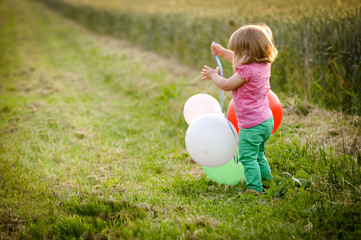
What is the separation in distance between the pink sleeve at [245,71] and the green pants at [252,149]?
18.8 inches

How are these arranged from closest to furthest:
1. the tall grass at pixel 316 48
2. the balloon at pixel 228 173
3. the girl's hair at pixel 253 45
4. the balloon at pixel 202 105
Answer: the girl's hair at pixel 253 45
the balloon at pixel 228 173
the balloon at pixel 202 105
the tall grass at pixel 316 48

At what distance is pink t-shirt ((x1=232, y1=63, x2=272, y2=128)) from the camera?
9.65ft

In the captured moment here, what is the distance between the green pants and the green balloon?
15 centimetres

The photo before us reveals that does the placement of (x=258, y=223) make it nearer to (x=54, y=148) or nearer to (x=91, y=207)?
(x=91, y=207)

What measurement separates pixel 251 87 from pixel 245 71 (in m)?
0.16

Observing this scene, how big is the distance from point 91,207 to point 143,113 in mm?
3590

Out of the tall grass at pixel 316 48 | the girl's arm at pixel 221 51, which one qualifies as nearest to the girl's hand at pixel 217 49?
the girl's arm at pixel 221 51

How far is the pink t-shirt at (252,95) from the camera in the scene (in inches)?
116

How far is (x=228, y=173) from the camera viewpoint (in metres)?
3.31

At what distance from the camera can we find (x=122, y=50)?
11.8 m

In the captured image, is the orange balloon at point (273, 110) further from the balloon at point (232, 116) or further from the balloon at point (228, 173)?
the balloon at point (228, 173)

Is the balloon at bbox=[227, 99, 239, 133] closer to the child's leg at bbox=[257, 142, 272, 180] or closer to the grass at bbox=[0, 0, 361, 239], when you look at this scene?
the child's leg at bbox=[257, 142, 272, 180]

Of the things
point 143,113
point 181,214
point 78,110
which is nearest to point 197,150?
point 181,214

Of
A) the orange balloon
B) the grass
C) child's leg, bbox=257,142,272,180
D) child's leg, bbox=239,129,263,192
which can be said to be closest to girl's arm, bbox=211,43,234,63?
the orange balloon
